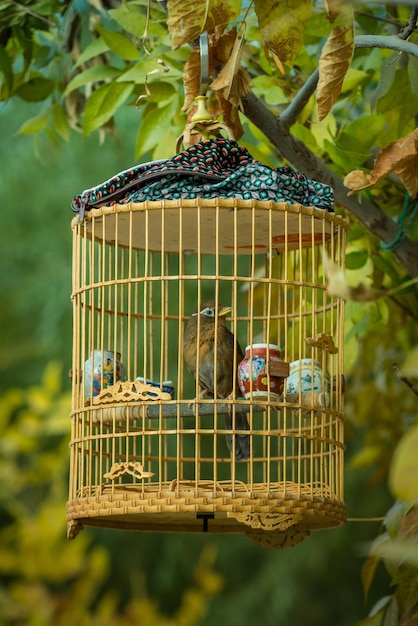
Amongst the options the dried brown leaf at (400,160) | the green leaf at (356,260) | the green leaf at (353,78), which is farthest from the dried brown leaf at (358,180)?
the green leaf at (356,260)

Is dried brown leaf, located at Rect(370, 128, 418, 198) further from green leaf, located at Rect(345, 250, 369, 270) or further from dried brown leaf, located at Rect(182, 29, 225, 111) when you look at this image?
green leaf, located at Rect(345, 250, 369, 270)

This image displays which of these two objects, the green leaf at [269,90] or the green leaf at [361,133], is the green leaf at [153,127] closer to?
the green leaf at [269,90]

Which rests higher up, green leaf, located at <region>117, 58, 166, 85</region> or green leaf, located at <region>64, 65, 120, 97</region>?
green leaf, located at <region>64, 65, 120, 97</region>

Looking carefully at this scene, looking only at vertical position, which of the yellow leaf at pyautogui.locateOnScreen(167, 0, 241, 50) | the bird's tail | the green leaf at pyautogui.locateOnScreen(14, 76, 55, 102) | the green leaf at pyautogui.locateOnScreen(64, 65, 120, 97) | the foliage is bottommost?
the foliage

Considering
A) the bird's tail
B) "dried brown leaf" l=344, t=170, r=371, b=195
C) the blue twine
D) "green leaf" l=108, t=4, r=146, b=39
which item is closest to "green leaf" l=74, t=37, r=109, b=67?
"green leaf" l=108, t=4, r=146, b=39

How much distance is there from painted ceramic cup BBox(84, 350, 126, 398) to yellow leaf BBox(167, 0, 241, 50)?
3.38ft

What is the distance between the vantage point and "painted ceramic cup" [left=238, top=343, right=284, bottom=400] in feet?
8.79

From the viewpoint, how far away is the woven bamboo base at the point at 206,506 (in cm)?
245

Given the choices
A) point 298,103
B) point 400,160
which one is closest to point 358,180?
point 400,160

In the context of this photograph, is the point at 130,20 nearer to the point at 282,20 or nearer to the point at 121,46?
the point at 121,46

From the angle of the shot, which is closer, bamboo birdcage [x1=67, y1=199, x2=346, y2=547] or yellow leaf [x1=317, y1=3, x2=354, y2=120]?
yellow leaf [x1=317, y1=3, x2=354, y2=120]

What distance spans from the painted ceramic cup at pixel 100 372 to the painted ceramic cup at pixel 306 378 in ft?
1.63

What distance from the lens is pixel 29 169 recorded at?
8602 millimetres

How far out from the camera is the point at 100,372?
2.86 m
